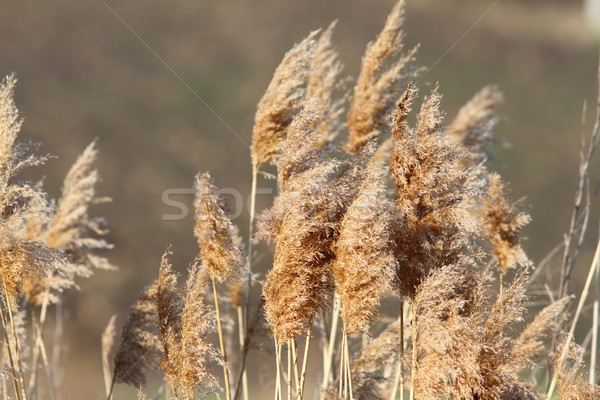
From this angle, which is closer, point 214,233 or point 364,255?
point 364,255

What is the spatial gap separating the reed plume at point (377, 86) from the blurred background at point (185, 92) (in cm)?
679

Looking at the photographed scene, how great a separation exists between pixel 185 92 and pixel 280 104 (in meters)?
13.7

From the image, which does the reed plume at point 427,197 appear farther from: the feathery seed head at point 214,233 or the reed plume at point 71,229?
the reed plume at point 71,229

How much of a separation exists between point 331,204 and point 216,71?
16.1 m

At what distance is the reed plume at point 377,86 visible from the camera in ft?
12.2

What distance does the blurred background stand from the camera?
494 inches

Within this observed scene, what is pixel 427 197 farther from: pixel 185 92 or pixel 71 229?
pixel 185 92

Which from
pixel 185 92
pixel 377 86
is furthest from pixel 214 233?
pixel 185 92

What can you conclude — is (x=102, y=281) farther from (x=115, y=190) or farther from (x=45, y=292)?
(x=45, y=292)

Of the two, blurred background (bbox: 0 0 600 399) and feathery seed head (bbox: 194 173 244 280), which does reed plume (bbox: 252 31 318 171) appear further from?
blurred background (bbox: 0 0 600 399)

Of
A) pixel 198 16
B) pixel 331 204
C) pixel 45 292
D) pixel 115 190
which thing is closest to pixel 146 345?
pixel 45 292

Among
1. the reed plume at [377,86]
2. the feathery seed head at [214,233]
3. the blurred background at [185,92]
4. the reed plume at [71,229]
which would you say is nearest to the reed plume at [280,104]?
the reed plume at [377,86]

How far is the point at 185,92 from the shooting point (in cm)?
1666

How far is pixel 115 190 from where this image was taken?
1323 cm
